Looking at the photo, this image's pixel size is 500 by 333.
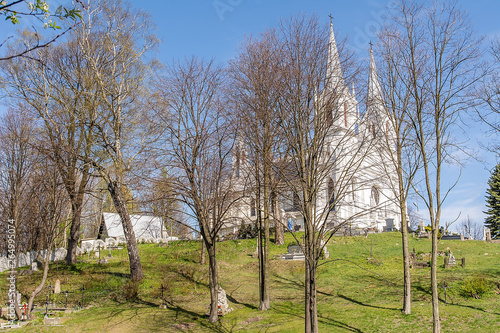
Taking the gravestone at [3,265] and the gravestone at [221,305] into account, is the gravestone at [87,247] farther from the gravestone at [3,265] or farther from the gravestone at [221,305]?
the gravestone at [221,305]

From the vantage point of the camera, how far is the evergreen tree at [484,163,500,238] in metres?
41.3

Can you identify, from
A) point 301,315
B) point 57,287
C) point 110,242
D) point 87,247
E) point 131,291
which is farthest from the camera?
point 110,242

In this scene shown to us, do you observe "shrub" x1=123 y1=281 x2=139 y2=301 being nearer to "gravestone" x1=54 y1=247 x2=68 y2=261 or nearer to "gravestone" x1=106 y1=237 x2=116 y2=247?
"gravestone" x1=54 y1=247 x2=68 y2=261

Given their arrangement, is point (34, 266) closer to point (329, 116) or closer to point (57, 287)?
point (57, 287)

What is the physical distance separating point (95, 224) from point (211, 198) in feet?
139

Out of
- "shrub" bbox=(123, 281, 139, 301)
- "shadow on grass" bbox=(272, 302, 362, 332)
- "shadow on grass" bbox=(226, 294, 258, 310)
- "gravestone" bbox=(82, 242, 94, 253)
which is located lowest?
"shadow on grass" bbox=(226, 294, 258, 310)

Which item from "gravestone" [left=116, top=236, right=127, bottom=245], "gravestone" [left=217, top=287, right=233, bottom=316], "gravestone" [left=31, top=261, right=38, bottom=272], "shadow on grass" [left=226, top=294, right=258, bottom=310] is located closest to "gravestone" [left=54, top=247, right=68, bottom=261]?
"gravestone" [left=31, top=261, right=38, bottom=272]

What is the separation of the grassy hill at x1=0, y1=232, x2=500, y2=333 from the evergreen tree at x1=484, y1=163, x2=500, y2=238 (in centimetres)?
1646

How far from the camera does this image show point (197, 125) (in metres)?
15.3

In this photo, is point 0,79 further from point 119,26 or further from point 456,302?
point 456,302

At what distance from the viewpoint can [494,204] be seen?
43.5 metres

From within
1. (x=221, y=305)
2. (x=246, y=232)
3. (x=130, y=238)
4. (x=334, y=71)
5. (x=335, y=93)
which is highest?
(x=334, y=71)

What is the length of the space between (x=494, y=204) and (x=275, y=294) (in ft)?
113

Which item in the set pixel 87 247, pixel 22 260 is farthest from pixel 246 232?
pixel 22 260
